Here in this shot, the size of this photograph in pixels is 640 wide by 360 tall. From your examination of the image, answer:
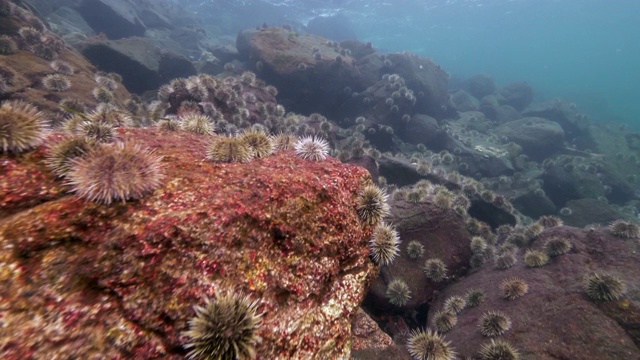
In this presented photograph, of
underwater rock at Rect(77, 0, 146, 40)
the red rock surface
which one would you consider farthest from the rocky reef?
underwater rock at Rect(77, 0, 146, 40)

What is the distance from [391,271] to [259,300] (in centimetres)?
561

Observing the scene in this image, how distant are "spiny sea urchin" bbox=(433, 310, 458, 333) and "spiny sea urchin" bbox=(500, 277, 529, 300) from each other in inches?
50.7

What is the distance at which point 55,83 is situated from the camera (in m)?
10.1

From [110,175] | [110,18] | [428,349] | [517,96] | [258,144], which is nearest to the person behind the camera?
[110,175]

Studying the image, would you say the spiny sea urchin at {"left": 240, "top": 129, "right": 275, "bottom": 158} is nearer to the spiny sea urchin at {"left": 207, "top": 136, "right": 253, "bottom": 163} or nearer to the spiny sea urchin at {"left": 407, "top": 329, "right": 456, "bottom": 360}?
the spiny sea urchin at {"left": 207, "top": 136, "right": 253, "bottom": 163}

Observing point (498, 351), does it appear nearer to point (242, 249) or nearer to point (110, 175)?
point (242, 249)

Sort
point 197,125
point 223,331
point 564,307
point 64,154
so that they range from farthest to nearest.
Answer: point 564,307
point 197,125
point 64,154
point 223,331

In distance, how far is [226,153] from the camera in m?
4.36

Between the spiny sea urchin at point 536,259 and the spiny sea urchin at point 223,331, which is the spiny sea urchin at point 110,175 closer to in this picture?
the spiny sea urchin at point 223,331

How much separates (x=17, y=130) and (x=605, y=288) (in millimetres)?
9855

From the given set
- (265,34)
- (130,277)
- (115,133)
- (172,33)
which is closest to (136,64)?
(265,34)

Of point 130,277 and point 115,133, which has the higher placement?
point 115,133

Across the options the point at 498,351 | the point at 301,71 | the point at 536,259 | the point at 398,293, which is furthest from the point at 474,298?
the point at 301,71

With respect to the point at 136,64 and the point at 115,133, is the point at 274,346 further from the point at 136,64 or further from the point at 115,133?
the point at 136,64
